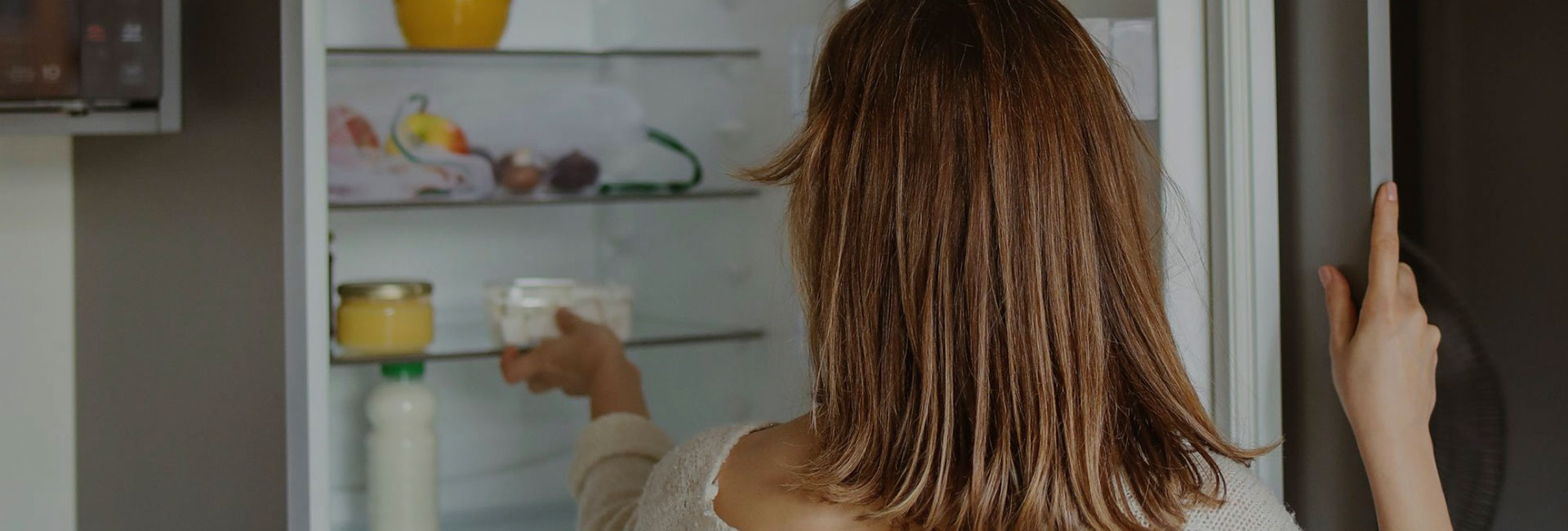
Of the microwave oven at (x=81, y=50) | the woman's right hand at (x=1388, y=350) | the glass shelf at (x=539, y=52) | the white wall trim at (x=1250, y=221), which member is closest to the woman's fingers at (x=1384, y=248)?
the woman's right hand at (x=1388, y=350)

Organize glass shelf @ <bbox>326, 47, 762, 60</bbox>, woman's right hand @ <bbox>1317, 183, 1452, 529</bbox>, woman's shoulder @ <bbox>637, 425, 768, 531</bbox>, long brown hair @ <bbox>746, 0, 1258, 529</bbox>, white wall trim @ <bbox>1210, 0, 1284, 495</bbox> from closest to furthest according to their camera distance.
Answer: long brown hair @ <bbox>746, 0, 1258, 529</bbox>
woman's shoulder @ <bbox>637, 425, 768, 531</bbox>
woman's right hand @ <bbox>1317, 183, 1452, 529</bbox>
white wall trim @ <bbox>1210, 0, 1284, 495</bbox>
glass shelf @ <bbox>326, 47, 762, 60</bbox>

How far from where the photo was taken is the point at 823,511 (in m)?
0.92

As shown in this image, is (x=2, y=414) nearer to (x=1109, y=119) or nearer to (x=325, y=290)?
(x=325, y=290)

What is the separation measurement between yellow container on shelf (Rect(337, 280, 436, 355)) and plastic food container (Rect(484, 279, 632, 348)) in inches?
5.6

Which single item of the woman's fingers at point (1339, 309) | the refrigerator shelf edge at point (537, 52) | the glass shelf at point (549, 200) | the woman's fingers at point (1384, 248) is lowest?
the woman's fingers at point (1339, 309)

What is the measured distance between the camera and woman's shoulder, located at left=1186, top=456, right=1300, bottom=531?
2.96ft

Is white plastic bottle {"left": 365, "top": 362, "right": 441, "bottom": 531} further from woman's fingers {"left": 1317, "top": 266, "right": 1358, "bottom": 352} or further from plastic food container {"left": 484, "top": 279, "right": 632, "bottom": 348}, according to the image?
woman's fingers {"left": 1317, "top": 266, "right": 1358, "bottom": 352}

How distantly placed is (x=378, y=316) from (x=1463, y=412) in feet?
3.67

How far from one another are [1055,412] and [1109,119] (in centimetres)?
21

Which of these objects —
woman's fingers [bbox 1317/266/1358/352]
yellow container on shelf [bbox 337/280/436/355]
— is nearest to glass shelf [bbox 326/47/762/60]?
yellow container on shelf [bbox 337/280/436/355]

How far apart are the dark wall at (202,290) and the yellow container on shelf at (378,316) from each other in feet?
0.61

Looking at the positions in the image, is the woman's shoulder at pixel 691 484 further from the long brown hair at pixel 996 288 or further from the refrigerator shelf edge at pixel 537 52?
the refrigerator shelf edge at pixel 537 52

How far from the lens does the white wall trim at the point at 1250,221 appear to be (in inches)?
49.9

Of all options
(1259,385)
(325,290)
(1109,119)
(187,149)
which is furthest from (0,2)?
(1259,385)
